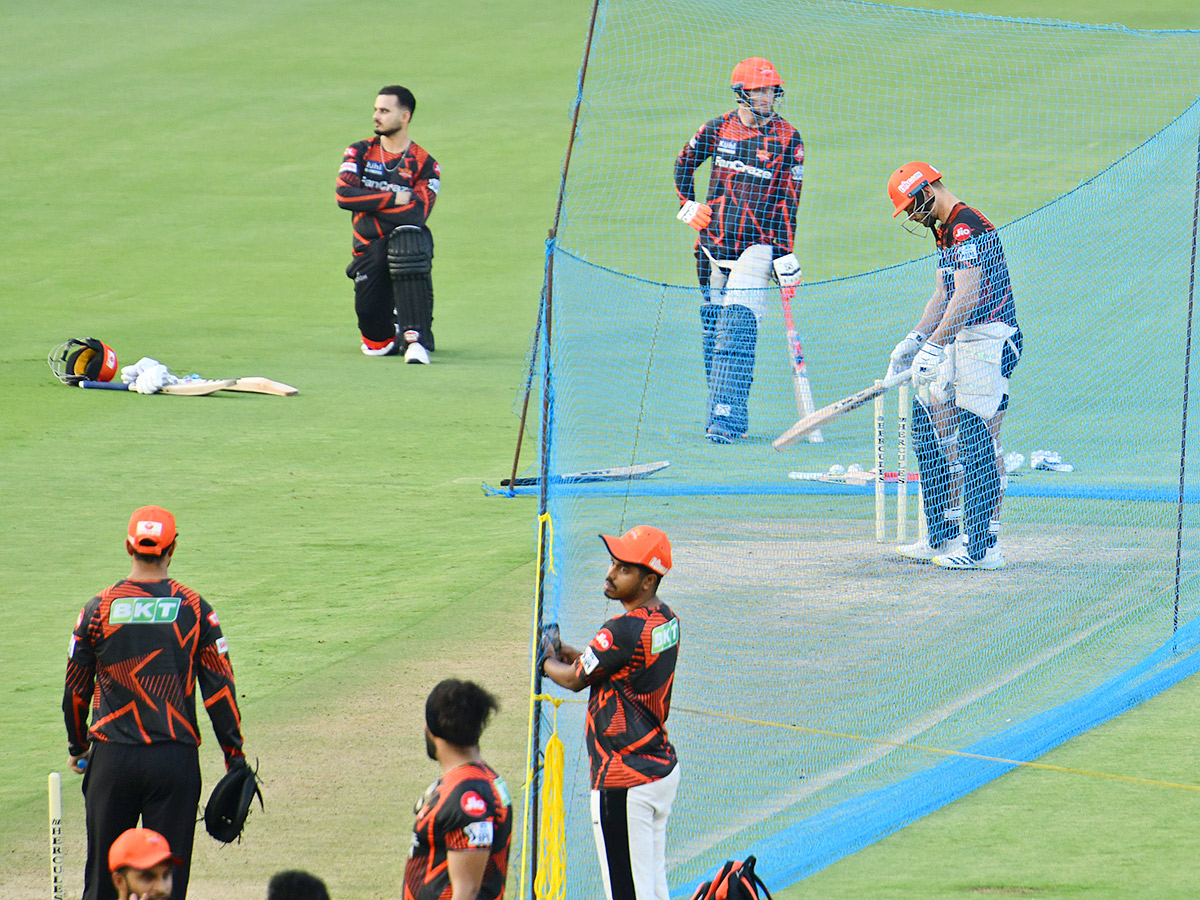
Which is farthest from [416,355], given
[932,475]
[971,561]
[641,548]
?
[641,548]

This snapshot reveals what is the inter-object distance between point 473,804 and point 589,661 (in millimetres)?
1030

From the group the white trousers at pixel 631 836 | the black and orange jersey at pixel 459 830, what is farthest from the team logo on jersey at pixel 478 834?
the white trousers at pixel 631 836

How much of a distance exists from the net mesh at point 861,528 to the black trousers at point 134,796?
1.50 meters

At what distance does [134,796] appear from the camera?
19.8 feet

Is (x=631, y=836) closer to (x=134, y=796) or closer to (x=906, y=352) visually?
(x=134, y=796)

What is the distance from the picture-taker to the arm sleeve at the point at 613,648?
5.89 metres

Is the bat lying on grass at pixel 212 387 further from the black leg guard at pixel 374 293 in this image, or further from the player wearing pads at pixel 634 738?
the player wearing pads at pixel 634 738

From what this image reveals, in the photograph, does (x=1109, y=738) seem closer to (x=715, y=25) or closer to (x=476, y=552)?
(x=476, y=552)

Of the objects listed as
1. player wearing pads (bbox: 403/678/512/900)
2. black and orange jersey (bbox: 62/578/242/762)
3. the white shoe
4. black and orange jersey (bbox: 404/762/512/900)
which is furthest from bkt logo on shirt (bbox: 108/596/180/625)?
the white shoe

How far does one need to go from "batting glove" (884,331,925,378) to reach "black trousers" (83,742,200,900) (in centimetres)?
527

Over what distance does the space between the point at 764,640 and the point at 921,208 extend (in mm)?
2825

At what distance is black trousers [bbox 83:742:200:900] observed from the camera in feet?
19.4

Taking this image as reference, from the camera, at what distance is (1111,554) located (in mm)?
10250

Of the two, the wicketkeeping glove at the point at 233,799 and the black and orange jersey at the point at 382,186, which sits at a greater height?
the black and orange jersey at the point at 382,186
